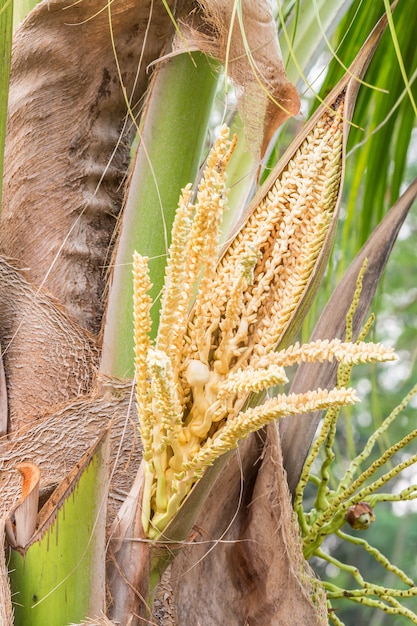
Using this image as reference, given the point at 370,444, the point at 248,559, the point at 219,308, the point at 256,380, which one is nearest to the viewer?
the point at 256,380

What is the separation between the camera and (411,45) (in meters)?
1.04

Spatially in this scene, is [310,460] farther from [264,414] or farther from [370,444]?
[264,414]

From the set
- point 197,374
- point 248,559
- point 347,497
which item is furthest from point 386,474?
point 197,374

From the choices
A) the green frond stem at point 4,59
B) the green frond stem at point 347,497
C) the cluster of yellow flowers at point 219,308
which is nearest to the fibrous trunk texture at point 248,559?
the green frond stem at point 347,497

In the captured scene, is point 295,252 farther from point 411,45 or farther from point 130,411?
point 411,45

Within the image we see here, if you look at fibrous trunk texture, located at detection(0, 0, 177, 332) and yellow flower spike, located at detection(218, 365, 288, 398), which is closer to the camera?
yellow flower spike, located at detection(218, 365, 288, 398)

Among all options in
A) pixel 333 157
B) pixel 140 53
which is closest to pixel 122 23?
pixel 140 53

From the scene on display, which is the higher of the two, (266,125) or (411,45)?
(411,45)

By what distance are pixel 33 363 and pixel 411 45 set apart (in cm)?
71

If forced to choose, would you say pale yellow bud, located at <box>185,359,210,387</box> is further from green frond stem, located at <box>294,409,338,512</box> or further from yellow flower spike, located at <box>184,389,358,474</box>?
green frond stem, located at <box>294,409,338,512</box>

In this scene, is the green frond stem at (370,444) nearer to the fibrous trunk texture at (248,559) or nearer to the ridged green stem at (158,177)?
the fibrous trunk texture at (248,559)

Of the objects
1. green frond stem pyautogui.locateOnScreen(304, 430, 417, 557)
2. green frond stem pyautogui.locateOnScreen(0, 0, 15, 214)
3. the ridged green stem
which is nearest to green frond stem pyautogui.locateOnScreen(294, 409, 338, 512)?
green frond stem pyautogui.locateOnScreen(304, 430, 417, 557)

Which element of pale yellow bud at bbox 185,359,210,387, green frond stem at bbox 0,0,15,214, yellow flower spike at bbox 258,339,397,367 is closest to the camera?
yellow flower spike at bbox 258,339,397,367

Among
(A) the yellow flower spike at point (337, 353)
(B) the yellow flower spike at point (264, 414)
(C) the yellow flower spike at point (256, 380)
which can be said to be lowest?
(B) the yellow flower spike at point (264, 414)
